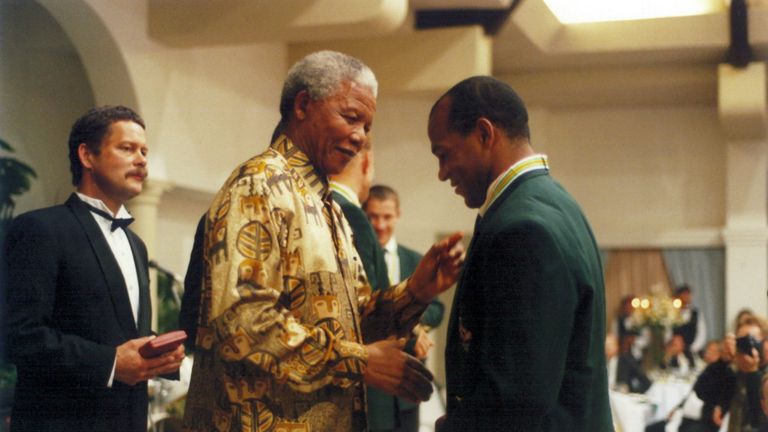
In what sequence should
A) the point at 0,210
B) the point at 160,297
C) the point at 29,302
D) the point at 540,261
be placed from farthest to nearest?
the point at 160,297, the point at 0,210, the point at 29,302, the point at 540,261

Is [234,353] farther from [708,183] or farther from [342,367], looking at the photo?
[708,183]

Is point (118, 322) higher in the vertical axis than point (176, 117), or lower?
lower

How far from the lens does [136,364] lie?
2486 mm

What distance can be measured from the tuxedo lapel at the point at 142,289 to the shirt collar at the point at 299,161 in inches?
28.0

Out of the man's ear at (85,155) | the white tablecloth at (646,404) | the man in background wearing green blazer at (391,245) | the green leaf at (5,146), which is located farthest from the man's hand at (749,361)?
the green leaf at (5,146)

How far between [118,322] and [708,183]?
32.5 ft

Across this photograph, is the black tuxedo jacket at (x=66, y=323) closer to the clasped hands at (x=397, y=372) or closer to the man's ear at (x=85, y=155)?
the man's ear at (x=85, y=155)

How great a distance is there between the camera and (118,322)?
8.70 ft

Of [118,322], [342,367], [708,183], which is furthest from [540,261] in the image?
[708,183]

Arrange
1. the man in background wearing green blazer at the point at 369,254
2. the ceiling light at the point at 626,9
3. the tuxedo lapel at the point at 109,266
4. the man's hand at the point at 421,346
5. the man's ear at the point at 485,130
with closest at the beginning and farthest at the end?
the man's ear at the point at 485,130 < the tuxedo lapel at the point at 109,266 < the man in background wearing green blazer at the point at 369,254 < the man's hand at the point at 421,346 < the ceiling light at the point at 626,9

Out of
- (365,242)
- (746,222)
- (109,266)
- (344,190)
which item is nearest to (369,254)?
(365,242)

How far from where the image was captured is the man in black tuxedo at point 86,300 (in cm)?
248

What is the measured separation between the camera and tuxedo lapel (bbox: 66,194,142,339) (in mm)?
2641

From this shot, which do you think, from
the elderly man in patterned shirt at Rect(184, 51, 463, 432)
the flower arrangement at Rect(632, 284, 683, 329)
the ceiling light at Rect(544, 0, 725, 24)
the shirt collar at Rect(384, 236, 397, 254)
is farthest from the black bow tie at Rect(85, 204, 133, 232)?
the ceiling light at Rect(544, 0, 725, 24)
